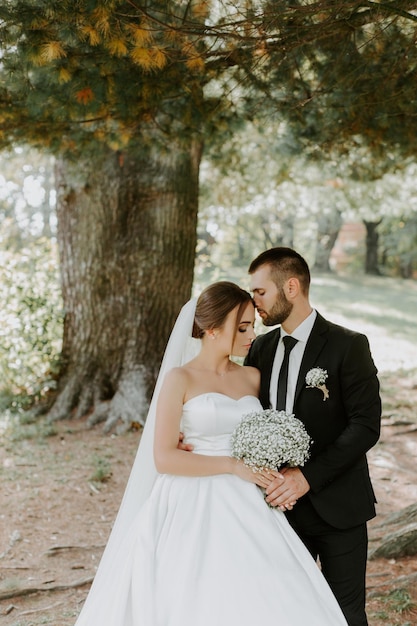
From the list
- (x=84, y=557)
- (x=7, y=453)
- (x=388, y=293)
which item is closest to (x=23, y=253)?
(x=7, y=453)

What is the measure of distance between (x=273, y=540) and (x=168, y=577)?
1.53ft

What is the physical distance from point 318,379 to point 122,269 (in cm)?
498

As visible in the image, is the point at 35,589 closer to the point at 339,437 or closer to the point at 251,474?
the point at 251,474

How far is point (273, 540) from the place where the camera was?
2.79 m

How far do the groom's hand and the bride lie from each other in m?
0.05

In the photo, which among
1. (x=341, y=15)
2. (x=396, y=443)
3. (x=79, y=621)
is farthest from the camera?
(x=396, y=443)

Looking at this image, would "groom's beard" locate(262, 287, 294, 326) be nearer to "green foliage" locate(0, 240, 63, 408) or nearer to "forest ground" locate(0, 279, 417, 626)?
"forest ground" locate(0, 279, 417, 626)

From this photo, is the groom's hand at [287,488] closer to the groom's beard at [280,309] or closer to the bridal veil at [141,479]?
the bridal veil at [141,479]

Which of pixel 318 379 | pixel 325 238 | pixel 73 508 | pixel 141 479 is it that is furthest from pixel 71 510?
pixel 325 238

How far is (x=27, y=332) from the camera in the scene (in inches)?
329

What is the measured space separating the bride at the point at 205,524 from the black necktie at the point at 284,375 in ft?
0.37

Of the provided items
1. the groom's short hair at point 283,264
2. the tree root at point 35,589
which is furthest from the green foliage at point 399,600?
the groom's short hair at point 283,264

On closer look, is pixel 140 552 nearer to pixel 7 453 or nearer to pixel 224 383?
pixel 224 383

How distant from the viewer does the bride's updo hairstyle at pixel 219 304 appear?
10.5ft
